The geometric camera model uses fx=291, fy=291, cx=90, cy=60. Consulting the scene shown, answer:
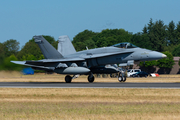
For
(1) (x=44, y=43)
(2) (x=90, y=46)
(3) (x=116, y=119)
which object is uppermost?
(2) (x=90, y=46)

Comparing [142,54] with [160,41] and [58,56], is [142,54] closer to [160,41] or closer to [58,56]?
[58,56]

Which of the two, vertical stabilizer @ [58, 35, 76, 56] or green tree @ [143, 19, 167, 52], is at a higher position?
green tree @ [143, 19, 167, 52]

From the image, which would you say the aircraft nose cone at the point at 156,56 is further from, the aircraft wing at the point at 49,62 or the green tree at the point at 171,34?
the green tree at the point at 171,34

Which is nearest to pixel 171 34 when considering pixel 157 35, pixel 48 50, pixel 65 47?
pixel 157 35

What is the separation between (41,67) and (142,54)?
34.4ft

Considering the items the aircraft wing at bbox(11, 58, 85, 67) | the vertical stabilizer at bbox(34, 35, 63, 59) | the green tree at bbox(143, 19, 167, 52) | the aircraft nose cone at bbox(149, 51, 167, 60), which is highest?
the green tree at bbox(143, 19, 167, 52)

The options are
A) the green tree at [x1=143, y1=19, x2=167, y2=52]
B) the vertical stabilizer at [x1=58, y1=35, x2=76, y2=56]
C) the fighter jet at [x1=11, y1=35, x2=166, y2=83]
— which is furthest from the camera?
the green tree at [x1=143, y1=19, x2=167, y2=52]

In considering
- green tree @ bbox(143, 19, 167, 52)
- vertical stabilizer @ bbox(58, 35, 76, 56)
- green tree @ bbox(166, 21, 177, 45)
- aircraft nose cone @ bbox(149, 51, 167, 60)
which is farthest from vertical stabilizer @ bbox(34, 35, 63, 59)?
green tree @ bbox(166, 21, 177, 45)

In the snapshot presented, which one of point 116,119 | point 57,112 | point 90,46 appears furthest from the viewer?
point 90,46

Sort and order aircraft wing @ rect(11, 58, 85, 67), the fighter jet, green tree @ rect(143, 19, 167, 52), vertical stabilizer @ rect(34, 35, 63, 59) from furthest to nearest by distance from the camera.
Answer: green tree @ rect(143, 19, 167, 52), vertical stabilizer @ rect(34, 35, 63, 59), aircraft wing @ rect(11, 58, 85, 67), the fighter jet

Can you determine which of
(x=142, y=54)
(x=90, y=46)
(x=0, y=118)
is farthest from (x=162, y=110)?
(x=90, y=46)

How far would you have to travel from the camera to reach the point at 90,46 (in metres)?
114

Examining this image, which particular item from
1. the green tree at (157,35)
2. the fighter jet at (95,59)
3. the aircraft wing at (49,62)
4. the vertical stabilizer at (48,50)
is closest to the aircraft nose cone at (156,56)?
the fighter jet at (95,59)

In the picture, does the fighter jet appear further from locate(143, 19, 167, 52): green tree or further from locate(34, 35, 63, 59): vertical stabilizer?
locate(143, 19, 167, 52): green tree
